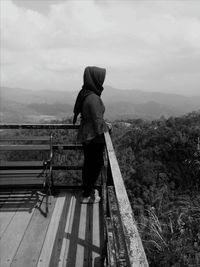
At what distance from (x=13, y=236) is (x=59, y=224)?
1.80 feet

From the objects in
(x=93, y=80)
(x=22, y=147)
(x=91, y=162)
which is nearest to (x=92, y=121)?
(x=93, y=80)

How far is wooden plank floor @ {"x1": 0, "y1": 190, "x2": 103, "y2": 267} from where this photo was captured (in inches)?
124

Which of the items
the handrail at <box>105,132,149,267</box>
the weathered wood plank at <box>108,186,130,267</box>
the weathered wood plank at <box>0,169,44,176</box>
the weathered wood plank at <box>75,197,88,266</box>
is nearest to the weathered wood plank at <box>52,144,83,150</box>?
the weathered wood plank at <box>0,169,44,176</box>

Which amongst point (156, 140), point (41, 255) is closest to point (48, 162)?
point (41, 255)

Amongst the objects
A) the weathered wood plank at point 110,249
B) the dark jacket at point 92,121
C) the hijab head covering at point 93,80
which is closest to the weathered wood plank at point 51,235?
the weathered wood plank at point 110,249

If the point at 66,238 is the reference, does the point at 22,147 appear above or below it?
above

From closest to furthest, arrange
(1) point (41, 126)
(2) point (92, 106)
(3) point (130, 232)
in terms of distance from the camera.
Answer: (3) point (130, 232) → (2) point (92, 106) → (1) point (41, 126)

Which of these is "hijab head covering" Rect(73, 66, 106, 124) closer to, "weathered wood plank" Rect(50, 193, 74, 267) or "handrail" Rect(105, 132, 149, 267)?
"weathered wood plank" Rect(50, 193, 74, 267)

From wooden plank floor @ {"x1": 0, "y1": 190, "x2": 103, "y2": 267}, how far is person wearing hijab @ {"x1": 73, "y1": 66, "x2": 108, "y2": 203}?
0.55 m

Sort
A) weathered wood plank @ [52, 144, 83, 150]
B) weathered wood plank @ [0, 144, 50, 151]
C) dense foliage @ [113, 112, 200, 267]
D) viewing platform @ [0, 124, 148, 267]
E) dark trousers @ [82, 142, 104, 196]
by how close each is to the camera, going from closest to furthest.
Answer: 1. viewing platform @ [0, 124, 148, 267]
2. dark trousers @ [82, 142, 104, 196]
3. weathered wood plank @ [0, 144, 50, 151]
4. weathered wood plank @ [52, 144, 83, 150]
5. dense foliage @ [113, 112, 200, 267]

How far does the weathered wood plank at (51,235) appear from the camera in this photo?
3115 millimetres

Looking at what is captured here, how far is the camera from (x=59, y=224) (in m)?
3.82

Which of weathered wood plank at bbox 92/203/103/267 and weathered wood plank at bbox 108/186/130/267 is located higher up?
weathered wood plank at bbox 108/186/130/267

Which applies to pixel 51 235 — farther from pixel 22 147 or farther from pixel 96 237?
pixel 22 147
